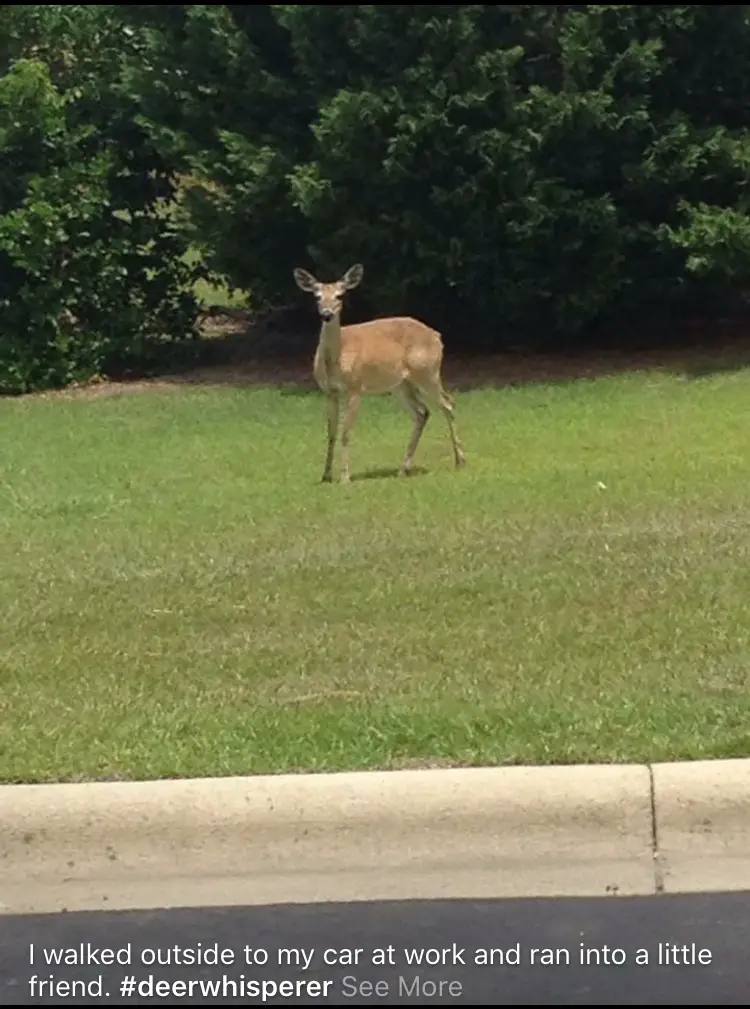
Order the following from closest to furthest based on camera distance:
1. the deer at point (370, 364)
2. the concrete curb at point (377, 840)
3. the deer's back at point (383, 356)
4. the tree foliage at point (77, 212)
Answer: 1. the concrete curb at point (377, 840)
2. the deer at point (370, 364)
3. the deer's back at point (383, 356)
4. the tree foliage at point (77, 212)

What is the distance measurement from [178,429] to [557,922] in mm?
11877

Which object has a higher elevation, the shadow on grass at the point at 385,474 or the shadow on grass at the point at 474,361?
the shadow on grass at the point at 385,474

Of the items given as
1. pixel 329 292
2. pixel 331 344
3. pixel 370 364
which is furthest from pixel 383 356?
pixel 329 292

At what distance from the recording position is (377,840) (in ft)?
18.4

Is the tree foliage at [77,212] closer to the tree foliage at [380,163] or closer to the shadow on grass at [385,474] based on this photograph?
the tree foliage at [380,163]

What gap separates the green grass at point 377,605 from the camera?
643 cm

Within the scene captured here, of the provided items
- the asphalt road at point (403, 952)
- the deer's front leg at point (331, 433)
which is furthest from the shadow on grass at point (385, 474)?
the asphalt road at point (403, 952)

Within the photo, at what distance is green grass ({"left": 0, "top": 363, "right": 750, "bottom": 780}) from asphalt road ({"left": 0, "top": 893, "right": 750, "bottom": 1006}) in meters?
0.83

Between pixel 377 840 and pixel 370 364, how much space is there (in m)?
8.35

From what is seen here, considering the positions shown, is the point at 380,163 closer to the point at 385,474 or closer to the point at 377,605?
the point at 385,474

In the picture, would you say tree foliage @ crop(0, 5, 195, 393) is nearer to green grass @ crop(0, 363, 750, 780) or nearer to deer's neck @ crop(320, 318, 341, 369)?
green grass @ crop(0, 363, 750, 780)

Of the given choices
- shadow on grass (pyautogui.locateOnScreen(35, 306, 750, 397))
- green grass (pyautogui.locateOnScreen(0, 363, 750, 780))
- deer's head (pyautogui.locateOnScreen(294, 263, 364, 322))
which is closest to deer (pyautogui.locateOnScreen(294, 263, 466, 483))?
deer's head (pyautogui.locateOnScreen(294, 263, 364, 322))

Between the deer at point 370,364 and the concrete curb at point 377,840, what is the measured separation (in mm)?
7430

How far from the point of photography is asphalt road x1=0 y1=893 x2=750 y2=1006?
4.79 metres
